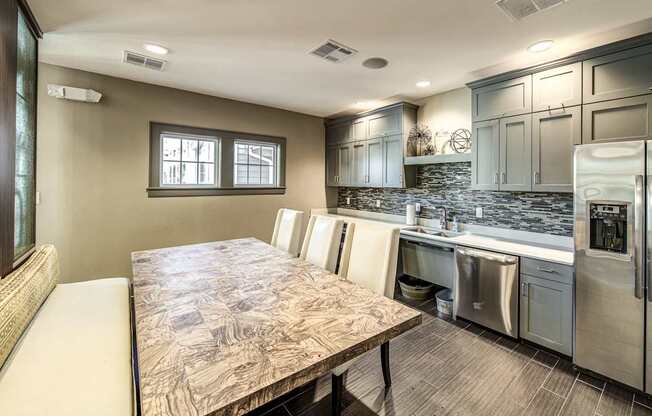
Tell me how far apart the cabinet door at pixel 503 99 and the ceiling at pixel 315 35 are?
17 centimetres

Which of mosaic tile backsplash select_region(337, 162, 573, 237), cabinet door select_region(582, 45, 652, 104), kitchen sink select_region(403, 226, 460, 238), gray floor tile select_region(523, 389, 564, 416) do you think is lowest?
gray floor tile select_region(523, 389, 564, 416)

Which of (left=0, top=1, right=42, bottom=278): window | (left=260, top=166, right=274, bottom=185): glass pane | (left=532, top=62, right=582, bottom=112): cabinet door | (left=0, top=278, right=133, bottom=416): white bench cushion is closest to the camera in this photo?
(left=0, top=278, right=133, bottom=416): white bench cushion

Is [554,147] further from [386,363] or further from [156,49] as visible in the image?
[156,49]

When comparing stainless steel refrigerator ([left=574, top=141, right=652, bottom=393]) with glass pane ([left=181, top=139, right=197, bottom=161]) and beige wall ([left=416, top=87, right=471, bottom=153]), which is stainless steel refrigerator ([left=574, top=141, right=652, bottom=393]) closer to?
beige wall ([left=416, top=87, right=471, bottom=153])

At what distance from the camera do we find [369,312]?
1.37 m

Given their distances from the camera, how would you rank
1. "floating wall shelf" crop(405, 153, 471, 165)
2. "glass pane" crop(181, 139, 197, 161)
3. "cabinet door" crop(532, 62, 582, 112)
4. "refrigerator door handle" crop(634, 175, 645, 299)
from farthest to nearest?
"glass pane" crop(181, 139, 197, 161)
"floating wall shelf" crop(405, 153, 471, 165)
"cabinet door" crop(532, 62, 582, 112)
"refrigerator door handle" crop(634, 175, 645, 299)

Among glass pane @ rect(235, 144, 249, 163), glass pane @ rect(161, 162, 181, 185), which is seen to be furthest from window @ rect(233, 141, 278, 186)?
glass pane @ rect(161, 162, 181, 185)

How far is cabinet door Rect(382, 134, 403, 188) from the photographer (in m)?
3.88

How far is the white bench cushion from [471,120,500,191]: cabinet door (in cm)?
319

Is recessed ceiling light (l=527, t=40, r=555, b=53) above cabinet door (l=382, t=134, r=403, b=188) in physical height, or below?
above

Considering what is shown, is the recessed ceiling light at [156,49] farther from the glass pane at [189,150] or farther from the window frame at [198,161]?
the glass pane at [189,150]

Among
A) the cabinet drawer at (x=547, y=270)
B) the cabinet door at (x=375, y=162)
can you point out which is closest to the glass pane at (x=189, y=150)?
the cabinet door at (x=375, y=162)

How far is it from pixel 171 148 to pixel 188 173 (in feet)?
1.20

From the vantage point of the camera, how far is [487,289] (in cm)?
268
